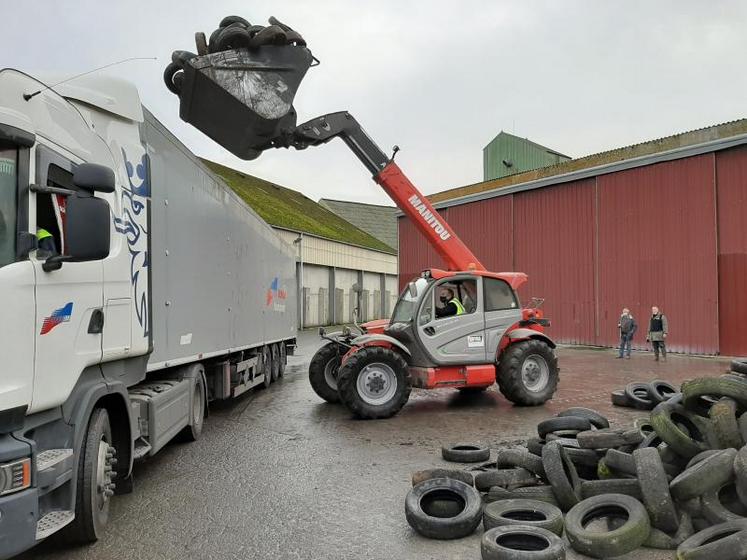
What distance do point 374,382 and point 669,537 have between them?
508 cm

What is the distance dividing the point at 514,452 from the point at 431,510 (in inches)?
40.3

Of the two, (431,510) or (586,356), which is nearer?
(431,510)

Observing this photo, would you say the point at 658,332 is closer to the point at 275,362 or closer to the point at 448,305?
the point at 448,305

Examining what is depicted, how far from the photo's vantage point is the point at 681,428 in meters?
5.32

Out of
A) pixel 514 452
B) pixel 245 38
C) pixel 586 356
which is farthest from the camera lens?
pixel 586 356

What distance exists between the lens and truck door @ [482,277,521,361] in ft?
31.1

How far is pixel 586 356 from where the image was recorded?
1853 centimetres

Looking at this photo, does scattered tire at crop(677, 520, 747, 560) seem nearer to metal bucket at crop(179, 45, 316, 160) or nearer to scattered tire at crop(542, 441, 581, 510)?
scattered tire at crop(542, 441, 581, 510)

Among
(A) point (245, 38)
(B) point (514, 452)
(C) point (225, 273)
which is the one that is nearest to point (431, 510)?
(B) point (514, 452)

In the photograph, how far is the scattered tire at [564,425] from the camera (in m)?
6.07

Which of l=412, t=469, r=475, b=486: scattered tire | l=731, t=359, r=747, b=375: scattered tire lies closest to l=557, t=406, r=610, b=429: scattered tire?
l=731, t=359, r=747, b=375: scattered tire

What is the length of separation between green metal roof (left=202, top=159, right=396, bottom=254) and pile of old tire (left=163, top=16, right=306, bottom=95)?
22.6m

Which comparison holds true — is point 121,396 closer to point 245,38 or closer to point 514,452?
point 514,452

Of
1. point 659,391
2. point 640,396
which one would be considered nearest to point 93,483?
point 659,391
